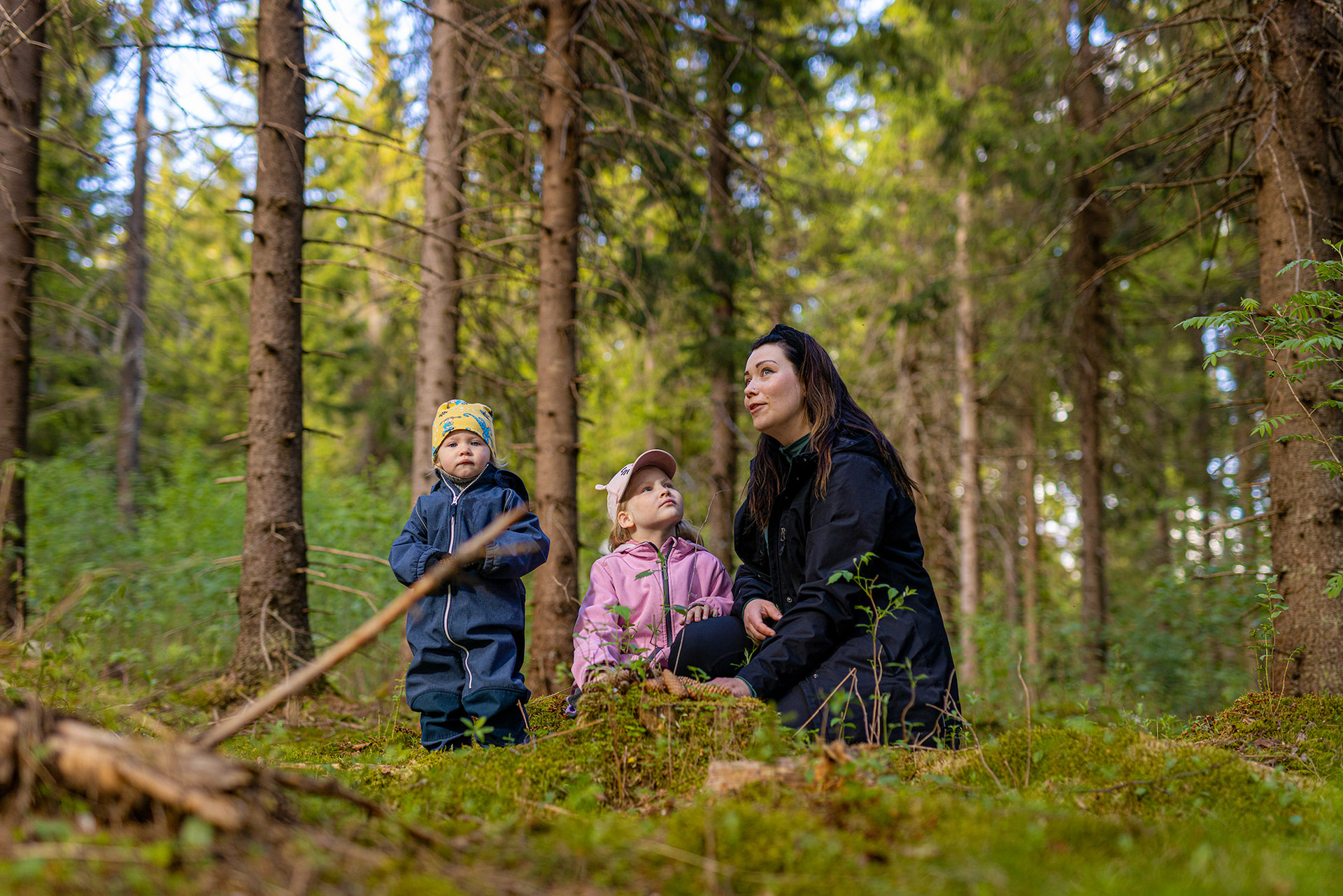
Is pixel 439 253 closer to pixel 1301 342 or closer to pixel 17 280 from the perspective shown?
pixel 17 280

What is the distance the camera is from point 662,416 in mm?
14258

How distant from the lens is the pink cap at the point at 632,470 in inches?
194

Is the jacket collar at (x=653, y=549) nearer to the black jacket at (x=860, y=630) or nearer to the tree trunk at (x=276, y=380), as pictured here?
the black jacket at (x=860, y=630)

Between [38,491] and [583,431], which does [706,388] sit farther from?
[38,491]

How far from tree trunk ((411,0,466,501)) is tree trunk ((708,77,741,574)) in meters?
3.67

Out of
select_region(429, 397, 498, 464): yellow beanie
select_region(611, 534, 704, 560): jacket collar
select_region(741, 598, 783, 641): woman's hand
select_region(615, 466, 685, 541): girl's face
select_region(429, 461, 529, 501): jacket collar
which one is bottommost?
select_region(741, 598, 783, 641): woman's hand

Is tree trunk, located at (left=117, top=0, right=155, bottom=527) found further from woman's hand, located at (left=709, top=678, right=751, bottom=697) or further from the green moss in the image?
woman's hand, located at (left=709, top=678, right=751, bottom=697)

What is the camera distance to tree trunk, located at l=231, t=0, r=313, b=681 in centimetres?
595

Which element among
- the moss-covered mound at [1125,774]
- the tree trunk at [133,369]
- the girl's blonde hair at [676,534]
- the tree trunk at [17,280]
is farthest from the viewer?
the tree trunk at [133,369]

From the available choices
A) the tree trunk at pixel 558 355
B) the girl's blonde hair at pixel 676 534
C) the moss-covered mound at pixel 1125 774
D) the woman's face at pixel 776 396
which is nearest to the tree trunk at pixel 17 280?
the tree trunk at pixel 558 355

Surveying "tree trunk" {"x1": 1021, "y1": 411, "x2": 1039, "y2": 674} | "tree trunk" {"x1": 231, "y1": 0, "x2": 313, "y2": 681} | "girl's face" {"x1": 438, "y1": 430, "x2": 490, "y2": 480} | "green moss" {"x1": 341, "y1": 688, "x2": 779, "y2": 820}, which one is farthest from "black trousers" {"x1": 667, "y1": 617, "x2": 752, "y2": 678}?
"tree trunk" {"x1": 1021, "y1": 411, "x2": 1039, "y2": 674}

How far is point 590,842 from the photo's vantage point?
2203mm

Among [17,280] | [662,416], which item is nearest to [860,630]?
[17,280]

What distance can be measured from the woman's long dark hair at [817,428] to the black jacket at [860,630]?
7cm
